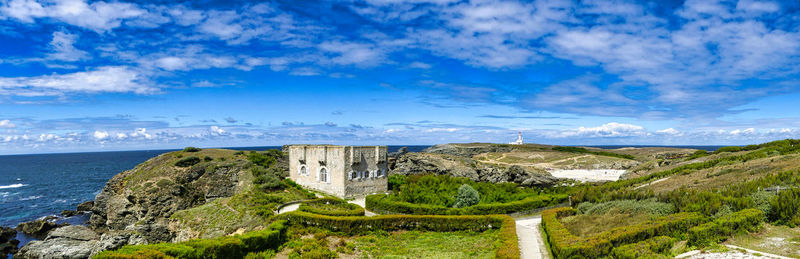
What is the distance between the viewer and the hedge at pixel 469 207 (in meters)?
30.7

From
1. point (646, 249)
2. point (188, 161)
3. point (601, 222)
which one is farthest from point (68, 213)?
point (646, 249)

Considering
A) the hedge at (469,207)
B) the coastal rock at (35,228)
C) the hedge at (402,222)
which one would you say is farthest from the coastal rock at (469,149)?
the coastal rock at (35,228)

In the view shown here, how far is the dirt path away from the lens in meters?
20.4

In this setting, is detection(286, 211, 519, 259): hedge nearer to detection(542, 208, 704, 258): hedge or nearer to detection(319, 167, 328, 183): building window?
detection(542, 208, 704, 258): hedge

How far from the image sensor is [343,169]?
131ft

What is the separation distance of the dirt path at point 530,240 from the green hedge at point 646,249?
14.5ft

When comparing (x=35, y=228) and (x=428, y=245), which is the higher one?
(x=428, y=245)

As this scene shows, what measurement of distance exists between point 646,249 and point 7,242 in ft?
183

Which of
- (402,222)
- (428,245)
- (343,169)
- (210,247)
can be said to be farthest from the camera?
(343,169)

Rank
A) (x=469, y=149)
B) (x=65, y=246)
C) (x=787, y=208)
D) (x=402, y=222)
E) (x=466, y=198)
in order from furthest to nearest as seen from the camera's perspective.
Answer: (x=469, y=149), (x=466, y=198), (x=65, y=246), (x=402, y=222), (x=787, y=208)

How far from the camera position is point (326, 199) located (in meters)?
36.7

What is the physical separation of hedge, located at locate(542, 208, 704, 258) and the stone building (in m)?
23.9

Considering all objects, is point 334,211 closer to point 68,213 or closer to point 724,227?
point 724,227

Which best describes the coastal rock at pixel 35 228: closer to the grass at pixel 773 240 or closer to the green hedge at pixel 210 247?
the green hedge at pixel 210 247
